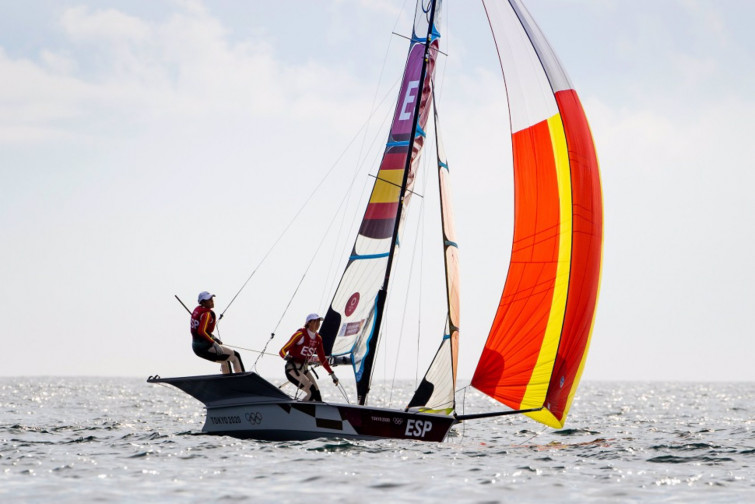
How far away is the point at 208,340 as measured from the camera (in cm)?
1506

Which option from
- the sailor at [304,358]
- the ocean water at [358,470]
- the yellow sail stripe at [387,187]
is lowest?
the ocean water at [358,470]

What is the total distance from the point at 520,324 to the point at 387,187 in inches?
146

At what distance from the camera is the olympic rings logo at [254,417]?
14.9 m

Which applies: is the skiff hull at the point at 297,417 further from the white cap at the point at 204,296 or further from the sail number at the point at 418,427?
the white cap at the point at 204,296

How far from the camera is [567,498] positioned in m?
10.3

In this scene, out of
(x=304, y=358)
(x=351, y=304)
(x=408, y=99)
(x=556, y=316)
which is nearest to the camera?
(x=556, y=316)

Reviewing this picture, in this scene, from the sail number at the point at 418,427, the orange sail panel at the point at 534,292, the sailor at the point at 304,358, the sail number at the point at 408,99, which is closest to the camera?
the sail number at the point at 418,427

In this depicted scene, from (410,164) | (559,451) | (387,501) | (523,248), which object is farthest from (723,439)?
(387,501)

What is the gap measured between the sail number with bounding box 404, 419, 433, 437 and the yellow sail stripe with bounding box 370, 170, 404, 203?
14.0ft

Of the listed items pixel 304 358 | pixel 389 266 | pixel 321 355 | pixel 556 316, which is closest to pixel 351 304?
pixel 389 266

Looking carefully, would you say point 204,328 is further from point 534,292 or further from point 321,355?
point 534,292

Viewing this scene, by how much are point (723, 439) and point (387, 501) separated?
36.9 feet

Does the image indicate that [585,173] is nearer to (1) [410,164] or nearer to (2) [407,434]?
(1) [410,164]

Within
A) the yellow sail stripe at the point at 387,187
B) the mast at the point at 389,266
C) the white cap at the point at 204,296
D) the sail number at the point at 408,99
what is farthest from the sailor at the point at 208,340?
the sail number at the point at 408,99
